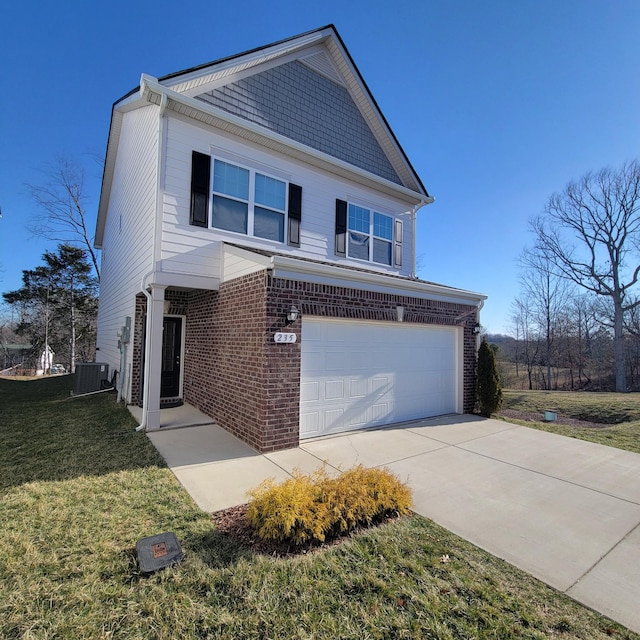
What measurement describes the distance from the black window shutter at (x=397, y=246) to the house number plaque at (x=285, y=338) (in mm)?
5667

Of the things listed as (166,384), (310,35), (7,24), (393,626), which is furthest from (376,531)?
(7,24)

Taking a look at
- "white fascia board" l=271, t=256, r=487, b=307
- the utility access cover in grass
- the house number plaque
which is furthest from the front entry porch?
the utility access cover in grass

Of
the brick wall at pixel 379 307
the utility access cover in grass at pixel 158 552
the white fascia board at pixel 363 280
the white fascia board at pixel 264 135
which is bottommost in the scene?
the utility access cover in grass at pixel 158 552

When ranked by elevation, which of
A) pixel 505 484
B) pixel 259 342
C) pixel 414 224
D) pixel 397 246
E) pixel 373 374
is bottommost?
pixel 505 484

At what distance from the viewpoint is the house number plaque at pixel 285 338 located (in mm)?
5656

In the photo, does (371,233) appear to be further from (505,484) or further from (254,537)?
(254,537)

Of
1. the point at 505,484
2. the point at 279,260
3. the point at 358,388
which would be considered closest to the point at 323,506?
the point at 505,484

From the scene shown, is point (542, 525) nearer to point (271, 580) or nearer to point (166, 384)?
point (271, 580)

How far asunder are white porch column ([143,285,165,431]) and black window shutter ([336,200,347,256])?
4.48 meters

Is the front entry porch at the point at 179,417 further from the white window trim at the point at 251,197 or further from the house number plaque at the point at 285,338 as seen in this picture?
the white window trim at the point at 251,197

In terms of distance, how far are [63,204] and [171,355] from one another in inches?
816

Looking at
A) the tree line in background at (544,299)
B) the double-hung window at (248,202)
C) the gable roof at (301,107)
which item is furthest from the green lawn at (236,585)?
the tree line in background at (544,299)

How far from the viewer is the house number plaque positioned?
18.6ft

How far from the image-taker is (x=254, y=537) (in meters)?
3.13
